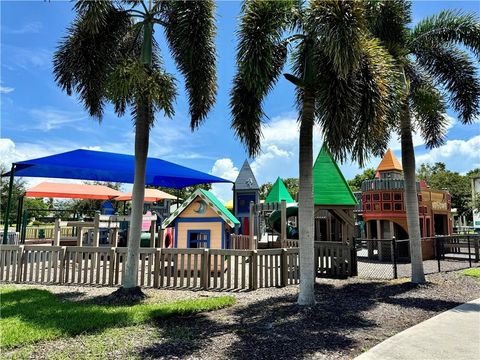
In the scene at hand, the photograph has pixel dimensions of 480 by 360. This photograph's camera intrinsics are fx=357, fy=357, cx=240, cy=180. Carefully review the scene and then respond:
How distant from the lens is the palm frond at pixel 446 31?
9281 millimetres

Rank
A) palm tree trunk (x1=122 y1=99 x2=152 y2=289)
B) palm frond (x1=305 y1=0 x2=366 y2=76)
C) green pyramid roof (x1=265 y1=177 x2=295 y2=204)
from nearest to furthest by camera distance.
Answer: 1. palm frond (x1=305 y1=0 x2=366 y2=76)
2. palm tree trunk (x1=122 y1=99 x2=152 y2=289)
3. green pyramid roof (x1=265 y1=177 x2=295 y2=204)

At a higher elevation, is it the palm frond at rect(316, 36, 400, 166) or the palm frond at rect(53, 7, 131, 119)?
the palm frond at rect(53, 7, 131, 119)

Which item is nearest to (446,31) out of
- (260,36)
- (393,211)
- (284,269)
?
(260,36)

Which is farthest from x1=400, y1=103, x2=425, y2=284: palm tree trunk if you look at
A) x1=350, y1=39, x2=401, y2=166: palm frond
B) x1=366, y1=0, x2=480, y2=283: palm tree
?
x1=350, y1=39, x2=401, y2=166: palm frond

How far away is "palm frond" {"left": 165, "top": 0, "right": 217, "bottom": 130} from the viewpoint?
7848mm

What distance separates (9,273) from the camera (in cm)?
1002

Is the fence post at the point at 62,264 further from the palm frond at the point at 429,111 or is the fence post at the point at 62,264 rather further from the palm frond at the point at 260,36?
the palm frond at the point at 429,111

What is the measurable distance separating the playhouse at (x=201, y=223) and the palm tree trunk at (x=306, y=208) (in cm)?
493

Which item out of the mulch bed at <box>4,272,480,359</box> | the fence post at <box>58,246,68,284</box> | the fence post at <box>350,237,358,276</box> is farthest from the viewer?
the fence post at <box>350,237,358,276</box>

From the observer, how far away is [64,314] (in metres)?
6.21

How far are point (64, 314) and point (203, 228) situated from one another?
245 inches

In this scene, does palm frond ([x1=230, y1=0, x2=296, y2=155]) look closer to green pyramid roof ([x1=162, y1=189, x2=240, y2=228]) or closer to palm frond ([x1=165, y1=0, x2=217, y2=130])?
palm frond ([x1=165, y1=0, x2=217, y2=130])

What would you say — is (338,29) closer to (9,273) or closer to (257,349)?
(257,349)

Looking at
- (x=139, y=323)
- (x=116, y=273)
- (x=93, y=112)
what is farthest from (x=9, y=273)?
(x=139, y=323)
